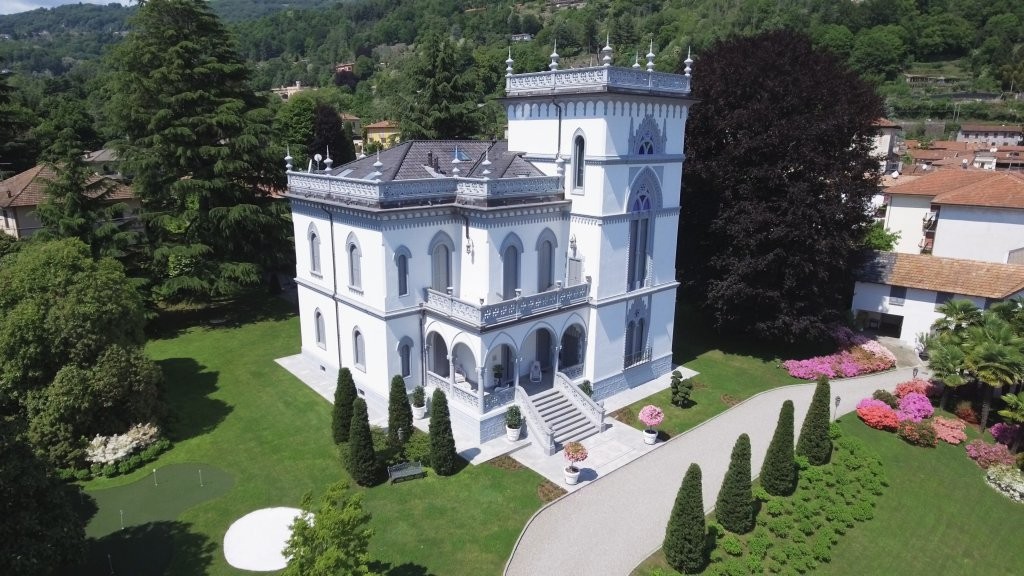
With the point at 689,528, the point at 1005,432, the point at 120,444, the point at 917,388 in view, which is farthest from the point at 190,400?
the point at 1005,432

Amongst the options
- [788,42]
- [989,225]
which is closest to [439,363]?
[788,42]

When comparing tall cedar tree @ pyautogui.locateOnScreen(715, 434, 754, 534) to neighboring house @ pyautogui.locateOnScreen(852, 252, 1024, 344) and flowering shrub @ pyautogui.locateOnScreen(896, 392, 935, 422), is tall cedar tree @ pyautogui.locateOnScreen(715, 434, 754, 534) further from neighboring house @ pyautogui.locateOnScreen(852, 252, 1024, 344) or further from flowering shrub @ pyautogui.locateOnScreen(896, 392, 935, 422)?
neighboring house @ pyautogui.locateOnScreen(852, 252, 1024, 344)

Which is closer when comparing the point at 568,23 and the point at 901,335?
the point at 901,335

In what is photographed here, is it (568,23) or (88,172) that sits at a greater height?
(568,23)

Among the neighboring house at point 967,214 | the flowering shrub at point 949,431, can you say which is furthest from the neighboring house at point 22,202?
the neighboring house at point 967,214

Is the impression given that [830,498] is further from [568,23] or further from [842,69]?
[568,23]

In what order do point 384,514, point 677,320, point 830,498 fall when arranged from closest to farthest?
1. point 384,514
2. point 830,498
3. point 677,320
